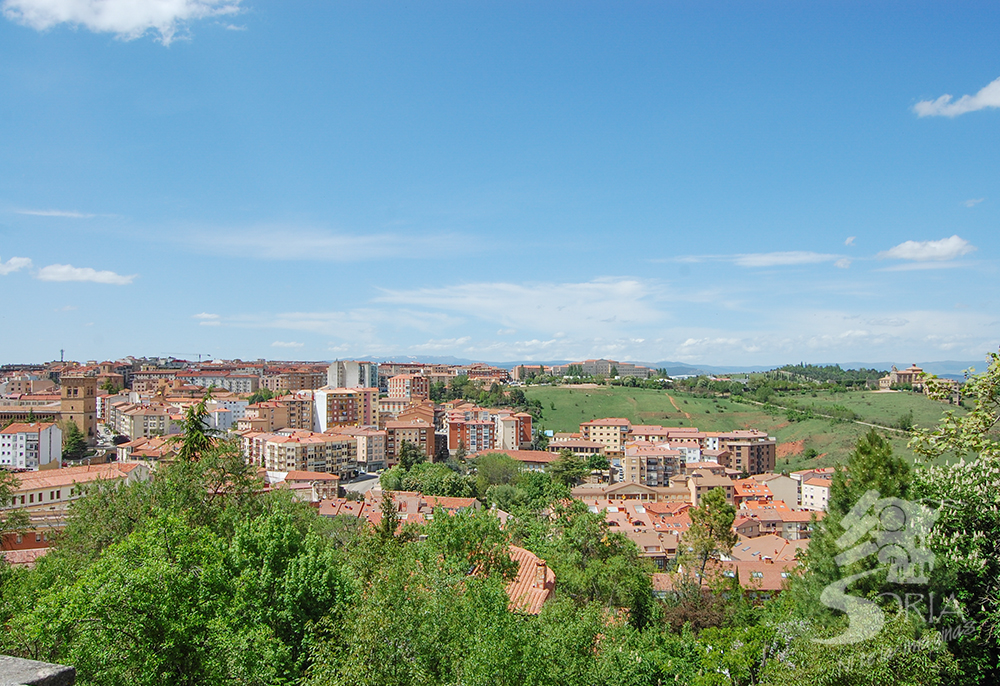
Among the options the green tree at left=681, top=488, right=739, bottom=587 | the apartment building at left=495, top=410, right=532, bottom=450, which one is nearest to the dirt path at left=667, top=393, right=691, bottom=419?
the apartment building at left=495, top=410, right=532, bottom=450

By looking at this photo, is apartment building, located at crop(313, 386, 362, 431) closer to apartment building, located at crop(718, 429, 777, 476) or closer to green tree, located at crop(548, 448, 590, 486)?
green tree, located at crop(548, 448, 590, 486)

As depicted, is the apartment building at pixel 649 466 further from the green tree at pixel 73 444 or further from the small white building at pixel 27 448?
the green tree at pixel 73 444

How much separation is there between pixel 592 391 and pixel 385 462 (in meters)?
47.6

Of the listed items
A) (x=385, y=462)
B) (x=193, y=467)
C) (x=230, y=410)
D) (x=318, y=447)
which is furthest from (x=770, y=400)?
(x=193, y=467)

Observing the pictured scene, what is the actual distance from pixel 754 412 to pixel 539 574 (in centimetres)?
8263

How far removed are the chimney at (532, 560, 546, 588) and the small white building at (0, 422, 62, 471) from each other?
4690 centimetres

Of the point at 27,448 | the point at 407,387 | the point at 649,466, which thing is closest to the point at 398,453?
the point at 649,466

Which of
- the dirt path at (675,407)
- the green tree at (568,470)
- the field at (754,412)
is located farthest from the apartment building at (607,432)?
the dirt path at (675,407)

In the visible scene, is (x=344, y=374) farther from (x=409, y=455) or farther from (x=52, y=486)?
(x=52, y=486)

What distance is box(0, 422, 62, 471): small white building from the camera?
50.2m

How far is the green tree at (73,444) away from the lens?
56.5 meters

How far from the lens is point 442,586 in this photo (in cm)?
967

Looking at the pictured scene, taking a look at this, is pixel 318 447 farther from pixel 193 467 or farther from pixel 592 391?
pixel 592 391

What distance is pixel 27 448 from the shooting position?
166 feet
